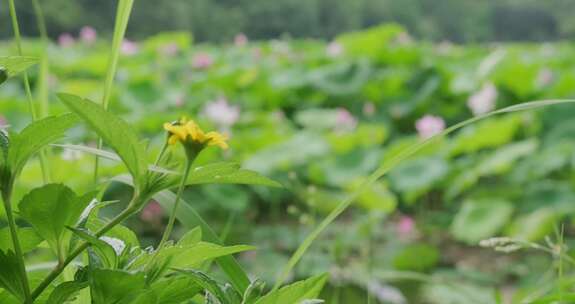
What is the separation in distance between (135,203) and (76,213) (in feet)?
0.08

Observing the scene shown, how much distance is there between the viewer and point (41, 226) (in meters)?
0.30

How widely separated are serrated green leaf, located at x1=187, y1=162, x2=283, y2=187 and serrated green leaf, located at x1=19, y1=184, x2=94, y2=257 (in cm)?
4

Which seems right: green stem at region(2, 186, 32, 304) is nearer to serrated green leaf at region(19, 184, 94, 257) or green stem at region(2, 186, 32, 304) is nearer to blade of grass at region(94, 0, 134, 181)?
serrated green leaf at region(19, 184, 94, 257)

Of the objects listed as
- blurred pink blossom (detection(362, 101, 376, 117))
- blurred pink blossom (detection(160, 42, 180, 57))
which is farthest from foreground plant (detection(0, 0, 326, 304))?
blurred pink blossom (detection(160, 42, 180, 57))

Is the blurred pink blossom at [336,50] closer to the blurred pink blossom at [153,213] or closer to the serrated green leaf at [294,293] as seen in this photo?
the blurred pink blossom at [153,213]

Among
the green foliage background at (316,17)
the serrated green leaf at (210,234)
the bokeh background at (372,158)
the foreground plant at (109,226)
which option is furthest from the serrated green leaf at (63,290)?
the green foliage background at (316,17)

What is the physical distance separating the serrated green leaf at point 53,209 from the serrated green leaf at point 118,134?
22 millimetres

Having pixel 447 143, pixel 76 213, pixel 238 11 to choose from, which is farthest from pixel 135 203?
pixel 238 11

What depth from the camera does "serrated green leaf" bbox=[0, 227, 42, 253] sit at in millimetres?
323

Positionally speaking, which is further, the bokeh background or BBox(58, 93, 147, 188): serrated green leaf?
the bokeh background

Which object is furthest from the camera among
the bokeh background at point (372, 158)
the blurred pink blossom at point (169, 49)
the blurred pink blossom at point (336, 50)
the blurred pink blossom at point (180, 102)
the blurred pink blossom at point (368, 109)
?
the blurred pink blossom at point (169, 49)

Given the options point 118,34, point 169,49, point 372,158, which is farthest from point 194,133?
point 169,49

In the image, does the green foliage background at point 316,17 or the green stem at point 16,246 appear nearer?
the green stem at point 16,246

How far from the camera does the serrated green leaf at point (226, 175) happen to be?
0.99 ft
